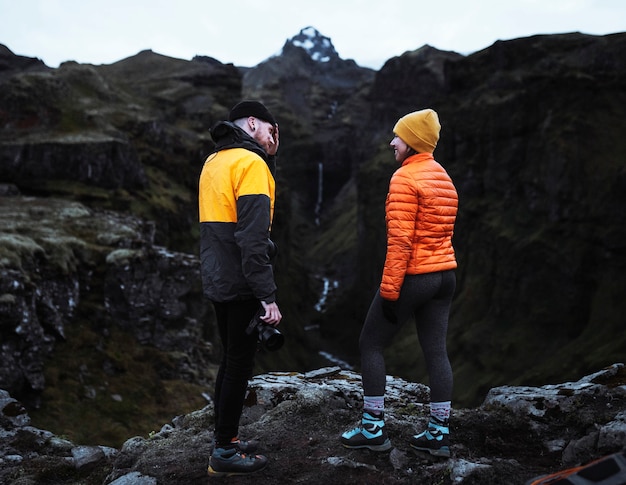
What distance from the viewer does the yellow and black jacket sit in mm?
6277

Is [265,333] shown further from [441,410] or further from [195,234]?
[195,234]

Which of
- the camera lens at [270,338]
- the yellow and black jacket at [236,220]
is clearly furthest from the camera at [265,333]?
the yellow and black jacket at [236,220]

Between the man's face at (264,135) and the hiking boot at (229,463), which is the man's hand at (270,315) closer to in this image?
the hiking boot at (229,463)

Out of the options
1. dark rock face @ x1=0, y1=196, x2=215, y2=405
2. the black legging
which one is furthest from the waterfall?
the black legging

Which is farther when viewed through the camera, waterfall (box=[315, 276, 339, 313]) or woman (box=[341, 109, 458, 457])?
waterfall (box=[315, 276, 339, 313])

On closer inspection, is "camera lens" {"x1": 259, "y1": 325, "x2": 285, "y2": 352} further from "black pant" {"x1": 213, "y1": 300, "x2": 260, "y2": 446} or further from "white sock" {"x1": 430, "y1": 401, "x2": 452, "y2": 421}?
"white sock" {"x1": 430, "y1": 401, "x2": 452, "y2": 421}

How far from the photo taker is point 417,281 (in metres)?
6.84

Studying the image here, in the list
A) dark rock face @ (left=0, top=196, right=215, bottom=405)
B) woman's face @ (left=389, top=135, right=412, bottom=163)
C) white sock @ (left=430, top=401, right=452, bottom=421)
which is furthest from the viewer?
dark rock face @ (left=0, top=196, right=215, bottom=405)

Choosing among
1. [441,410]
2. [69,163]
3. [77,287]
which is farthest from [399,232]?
[69,163]

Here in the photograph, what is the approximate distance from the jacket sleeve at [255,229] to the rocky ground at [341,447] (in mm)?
2367

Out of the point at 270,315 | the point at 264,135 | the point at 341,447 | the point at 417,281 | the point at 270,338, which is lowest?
the point at 341,447

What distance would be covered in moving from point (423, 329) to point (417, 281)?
74cm

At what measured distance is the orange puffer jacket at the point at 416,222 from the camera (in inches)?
263

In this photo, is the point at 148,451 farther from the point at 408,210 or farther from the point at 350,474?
the point at 408,210
